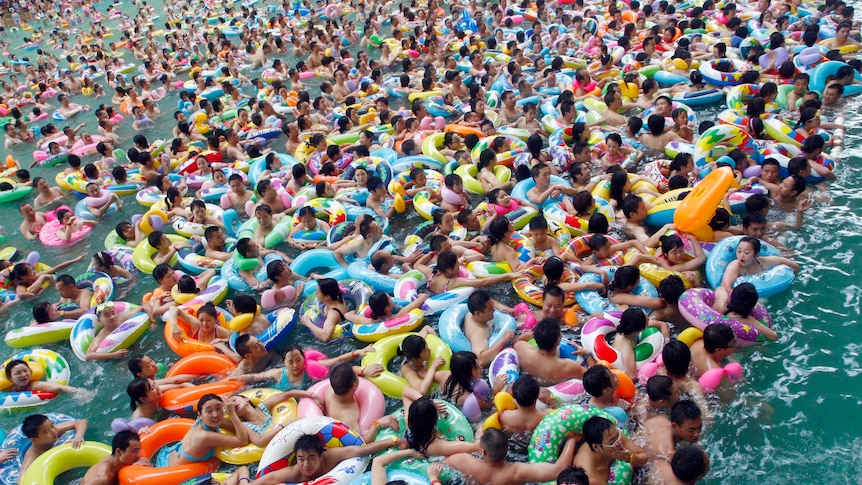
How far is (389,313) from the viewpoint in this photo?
6906mm

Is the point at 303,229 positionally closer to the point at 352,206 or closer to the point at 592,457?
the point at 352,206

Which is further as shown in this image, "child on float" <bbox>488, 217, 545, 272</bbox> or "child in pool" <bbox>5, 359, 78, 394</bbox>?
"child on float" <bbox>488, 217, 545, 272</bbox>

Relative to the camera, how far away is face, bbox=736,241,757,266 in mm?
6293

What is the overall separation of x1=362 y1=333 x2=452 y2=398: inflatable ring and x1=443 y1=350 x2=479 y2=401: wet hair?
0.40 m

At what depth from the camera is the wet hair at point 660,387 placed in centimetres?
492

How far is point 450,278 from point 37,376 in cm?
509

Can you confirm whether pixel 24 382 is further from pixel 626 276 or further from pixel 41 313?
pixel 626 276


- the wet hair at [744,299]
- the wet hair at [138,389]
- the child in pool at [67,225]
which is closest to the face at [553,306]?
the wet hair at [744,299]

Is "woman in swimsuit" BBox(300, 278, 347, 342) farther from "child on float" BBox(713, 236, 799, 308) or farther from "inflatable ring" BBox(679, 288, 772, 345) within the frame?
"child on float" BBox(713, 236, 799, 308)

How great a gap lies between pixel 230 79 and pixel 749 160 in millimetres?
14220

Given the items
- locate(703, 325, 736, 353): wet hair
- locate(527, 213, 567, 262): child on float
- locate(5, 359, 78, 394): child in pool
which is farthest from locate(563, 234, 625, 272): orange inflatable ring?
locate(5, 359, 78, 394): child in pool

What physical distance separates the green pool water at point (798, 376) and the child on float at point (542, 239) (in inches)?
25.4

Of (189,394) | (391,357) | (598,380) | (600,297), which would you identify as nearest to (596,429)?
(598,380)

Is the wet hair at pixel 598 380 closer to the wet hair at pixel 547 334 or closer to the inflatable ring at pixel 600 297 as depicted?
the wet hair at pixel 547 334
